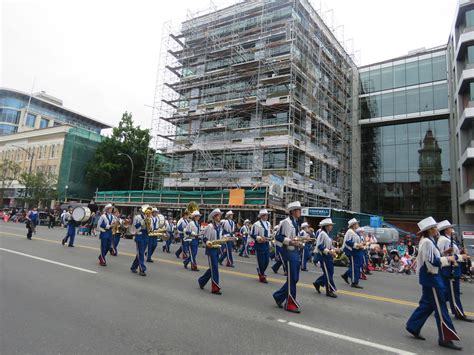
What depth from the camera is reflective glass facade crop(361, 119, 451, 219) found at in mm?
33750

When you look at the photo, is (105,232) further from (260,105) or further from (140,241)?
(260,105)

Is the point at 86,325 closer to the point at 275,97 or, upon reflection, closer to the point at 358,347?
the point at 358,347

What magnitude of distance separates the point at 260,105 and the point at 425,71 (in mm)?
19810

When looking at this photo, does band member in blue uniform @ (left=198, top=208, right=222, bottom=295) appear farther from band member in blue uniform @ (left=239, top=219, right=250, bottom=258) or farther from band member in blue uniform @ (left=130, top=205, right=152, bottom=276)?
band member in blue uniform @ (left=239, top=219, right=250, bottom=258)

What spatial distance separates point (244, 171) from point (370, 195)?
54.9ft

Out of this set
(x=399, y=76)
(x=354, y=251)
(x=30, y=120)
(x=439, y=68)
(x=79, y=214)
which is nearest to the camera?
(x=354, y=251)

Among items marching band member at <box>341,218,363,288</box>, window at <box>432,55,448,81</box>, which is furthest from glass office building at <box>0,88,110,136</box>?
marching band member at <box>341,218,363,288</box>

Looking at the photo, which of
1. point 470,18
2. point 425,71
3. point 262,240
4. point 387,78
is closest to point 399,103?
point 387,78

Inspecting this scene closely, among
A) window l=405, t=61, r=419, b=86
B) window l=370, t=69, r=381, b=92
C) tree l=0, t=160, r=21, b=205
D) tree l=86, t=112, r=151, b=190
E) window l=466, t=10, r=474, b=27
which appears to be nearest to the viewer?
window l=466, t=10, r=474, b=27

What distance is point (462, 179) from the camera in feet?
98.9

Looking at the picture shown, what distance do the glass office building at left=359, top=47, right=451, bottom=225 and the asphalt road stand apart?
2807cm

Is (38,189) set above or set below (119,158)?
below

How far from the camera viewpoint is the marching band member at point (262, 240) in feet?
31.7

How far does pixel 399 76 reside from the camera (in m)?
37.3
